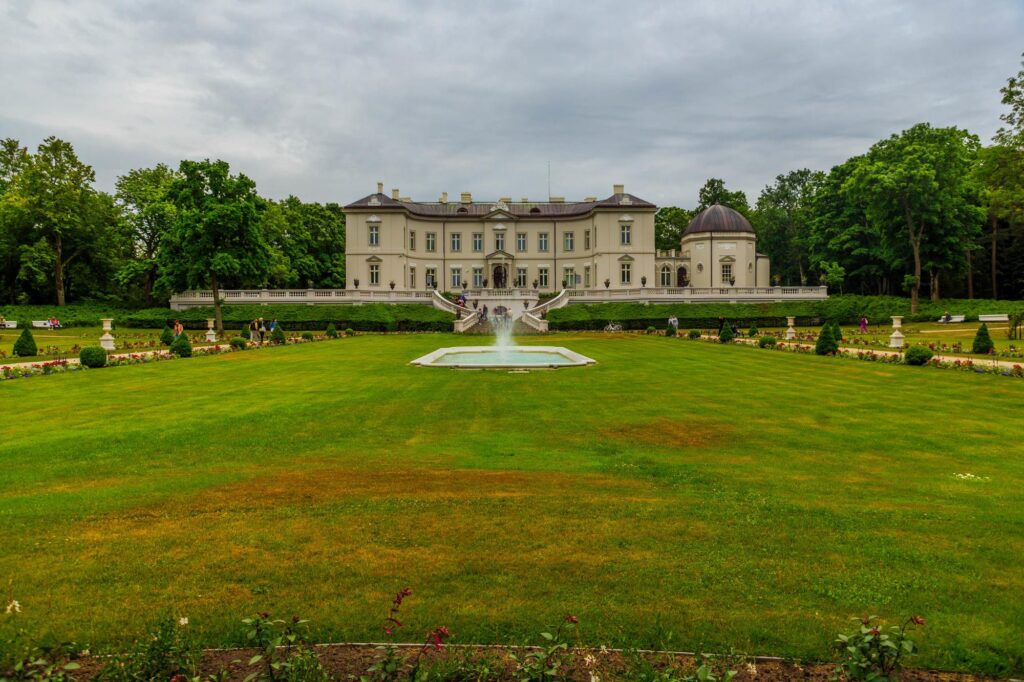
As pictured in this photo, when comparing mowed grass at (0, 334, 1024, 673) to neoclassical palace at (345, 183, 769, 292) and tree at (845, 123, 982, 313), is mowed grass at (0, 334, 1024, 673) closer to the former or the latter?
tree at (845, 123, 982, 313)

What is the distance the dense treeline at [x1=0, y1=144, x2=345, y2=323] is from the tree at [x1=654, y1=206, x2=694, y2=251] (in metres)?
41.0

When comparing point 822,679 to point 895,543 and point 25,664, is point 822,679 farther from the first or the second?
point 25,664

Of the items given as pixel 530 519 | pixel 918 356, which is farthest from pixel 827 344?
pixel 530 519

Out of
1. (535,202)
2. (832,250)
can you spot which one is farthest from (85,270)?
(832,250)

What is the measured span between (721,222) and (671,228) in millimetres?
17998

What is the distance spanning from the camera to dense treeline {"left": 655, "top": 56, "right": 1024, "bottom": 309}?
155 feet

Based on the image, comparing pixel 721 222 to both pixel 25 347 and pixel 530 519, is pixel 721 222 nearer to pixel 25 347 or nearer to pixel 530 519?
pixel 25 347

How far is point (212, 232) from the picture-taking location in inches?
1665

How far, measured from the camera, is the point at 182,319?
154 feet

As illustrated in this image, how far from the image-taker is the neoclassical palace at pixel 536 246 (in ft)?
201

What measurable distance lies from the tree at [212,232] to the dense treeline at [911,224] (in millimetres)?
43836

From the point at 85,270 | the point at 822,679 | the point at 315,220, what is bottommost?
the point at 822,679

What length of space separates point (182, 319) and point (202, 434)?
4144cm

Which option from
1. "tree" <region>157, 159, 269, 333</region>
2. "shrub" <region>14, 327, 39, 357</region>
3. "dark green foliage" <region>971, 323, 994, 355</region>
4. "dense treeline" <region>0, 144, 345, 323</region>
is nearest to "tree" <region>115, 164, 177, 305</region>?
"dense treeline" <region>0, 144, 345, 323</region>
